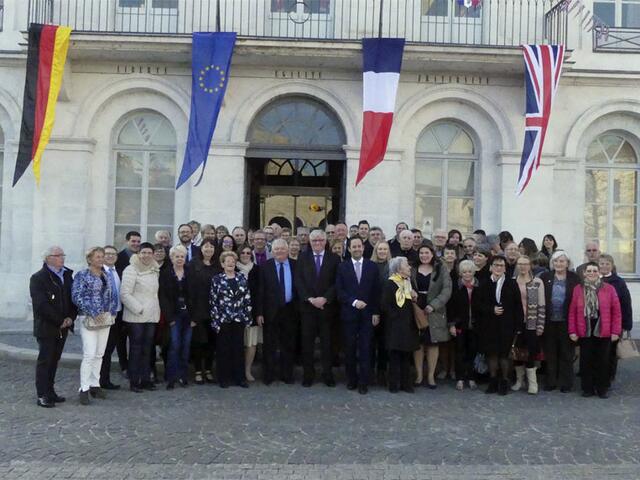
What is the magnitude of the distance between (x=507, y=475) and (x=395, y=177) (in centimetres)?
903

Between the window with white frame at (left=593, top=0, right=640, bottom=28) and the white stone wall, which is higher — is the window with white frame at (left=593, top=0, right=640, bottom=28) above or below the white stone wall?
above

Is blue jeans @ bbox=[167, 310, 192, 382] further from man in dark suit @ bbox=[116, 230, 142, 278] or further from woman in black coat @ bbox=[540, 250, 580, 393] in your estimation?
woman in black coat @ bbox=[540, 250, 580, 393]

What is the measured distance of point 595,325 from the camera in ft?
29.8

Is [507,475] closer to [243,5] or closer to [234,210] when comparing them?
[234,210]

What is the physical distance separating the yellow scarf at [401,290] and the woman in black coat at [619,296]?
8.87 ft

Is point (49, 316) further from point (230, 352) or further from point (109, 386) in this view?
point (230, 352)

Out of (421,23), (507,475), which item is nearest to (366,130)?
(421,23)

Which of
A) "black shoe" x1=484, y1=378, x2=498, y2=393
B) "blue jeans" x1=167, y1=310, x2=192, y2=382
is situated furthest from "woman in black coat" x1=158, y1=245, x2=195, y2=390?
"black shoe" x1=484, y1=378, x2=498, y2=393

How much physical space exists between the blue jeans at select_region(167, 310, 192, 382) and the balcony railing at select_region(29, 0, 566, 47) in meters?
6.95

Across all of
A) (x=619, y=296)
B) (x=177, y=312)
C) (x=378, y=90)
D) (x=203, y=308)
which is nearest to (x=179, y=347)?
(x=177, y=312)

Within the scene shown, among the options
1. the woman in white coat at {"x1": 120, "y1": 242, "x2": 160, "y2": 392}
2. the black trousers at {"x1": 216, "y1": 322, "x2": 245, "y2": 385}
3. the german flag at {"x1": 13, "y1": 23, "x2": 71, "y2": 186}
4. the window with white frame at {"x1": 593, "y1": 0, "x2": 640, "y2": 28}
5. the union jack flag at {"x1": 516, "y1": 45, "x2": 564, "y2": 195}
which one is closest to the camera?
the woman in white coat at {"x1": 120, "y1": 242, "x2": 160, "y2": 392}

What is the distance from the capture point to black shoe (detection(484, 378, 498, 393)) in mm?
9071

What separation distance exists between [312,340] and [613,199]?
8858 millimetres

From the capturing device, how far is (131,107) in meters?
14.5
